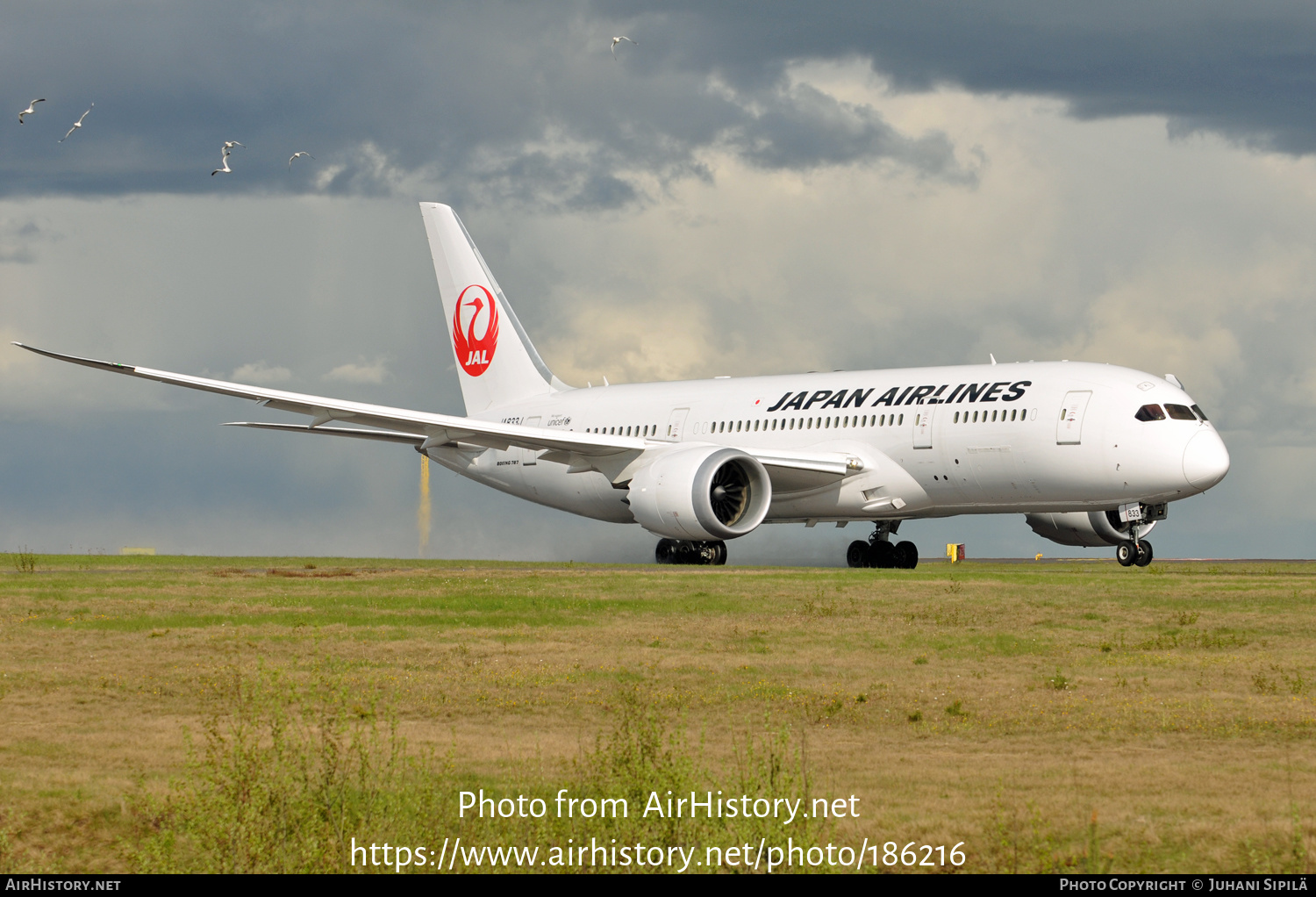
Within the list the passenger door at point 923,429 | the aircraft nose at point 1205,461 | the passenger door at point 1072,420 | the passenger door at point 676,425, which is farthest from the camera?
the passenger door at point 676,425

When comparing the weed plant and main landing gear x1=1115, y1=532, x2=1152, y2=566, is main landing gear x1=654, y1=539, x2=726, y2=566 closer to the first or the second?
main landing gear x1=1115, y1=532, x2=1152, y2=566

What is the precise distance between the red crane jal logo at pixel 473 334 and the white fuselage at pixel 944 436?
672 centimetres

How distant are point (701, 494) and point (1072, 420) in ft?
26.9

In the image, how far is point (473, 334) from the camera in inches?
1890

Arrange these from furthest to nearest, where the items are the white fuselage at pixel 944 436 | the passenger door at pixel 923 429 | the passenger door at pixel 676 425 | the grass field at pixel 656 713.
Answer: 1. the passenger door at pixel 676 425
2. the passenger door at pixel 923 429
3. the white fuselage at pixel 944 436
4. the grass field at pixel 656 713

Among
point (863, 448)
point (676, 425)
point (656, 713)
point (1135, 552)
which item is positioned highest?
point (676, 425)

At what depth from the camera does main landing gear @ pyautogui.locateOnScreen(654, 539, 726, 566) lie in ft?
120

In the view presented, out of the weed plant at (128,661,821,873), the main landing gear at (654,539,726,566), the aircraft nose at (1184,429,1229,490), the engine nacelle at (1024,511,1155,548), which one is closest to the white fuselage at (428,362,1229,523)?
the aircraft nose at (1184,429,1229,490)

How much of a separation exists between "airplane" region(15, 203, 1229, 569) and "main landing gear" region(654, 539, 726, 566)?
0.15 feet

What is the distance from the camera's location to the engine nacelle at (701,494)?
107ft

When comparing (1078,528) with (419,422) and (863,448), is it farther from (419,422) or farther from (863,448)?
(419,422)

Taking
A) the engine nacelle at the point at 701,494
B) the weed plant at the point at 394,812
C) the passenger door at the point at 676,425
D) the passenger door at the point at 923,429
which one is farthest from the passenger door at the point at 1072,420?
the weed plant at the point at 394,812

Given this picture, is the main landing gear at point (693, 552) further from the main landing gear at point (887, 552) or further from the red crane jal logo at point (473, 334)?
the red crane jal logo at point (473, 334)

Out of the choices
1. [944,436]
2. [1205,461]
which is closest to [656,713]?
[1205,461]
